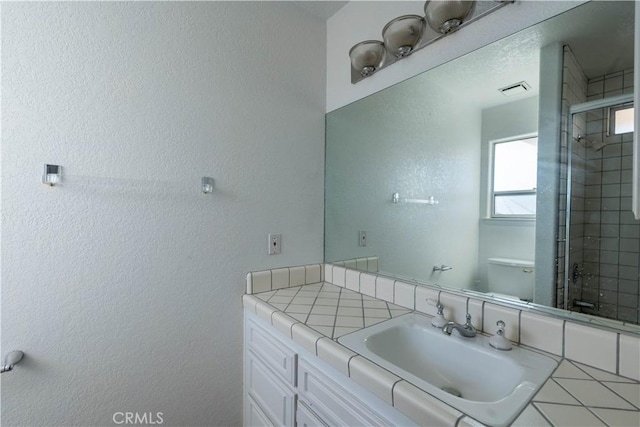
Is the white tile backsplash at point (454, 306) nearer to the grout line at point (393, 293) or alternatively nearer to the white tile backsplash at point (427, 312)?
the white tile backsplash at point (427, 312)

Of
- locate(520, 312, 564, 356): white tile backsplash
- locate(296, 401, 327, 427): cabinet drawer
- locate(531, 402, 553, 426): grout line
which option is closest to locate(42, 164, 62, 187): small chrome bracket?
locate(296, 401, 327, 427): cabinet drawer

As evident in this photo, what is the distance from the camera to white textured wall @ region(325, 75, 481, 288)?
1.50 m

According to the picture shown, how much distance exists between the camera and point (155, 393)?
4.10ft

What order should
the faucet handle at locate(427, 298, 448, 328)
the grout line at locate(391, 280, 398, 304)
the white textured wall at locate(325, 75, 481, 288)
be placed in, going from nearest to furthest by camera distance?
the faucet handle at locate(427, 298, 448, 328) → the grout line at locate(391, 280, 398, 304) → the white textured wall at locate(325, 75, 481, 288)

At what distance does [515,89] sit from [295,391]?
58.9 inches

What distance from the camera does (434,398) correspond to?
675 mm

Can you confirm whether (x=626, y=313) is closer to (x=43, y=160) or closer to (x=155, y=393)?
(x=155, y=393)

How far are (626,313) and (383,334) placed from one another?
735mm

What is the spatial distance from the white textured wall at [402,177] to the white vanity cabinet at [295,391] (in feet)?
2.21

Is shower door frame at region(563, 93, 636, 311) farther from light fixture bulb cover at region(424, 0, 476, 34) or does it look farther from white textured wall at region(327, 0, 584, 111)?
light fixture bulb cover at region(424, 0, 476, 34)

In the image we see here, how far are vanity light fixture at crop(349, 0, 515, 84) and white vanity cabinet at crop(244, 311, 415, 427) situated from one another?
4.46ft

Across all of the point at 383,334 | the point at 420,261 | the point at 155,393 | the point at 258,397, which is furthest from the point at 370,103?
the point at 155,393

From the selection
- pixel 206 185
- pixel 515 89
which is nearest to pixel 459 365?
pixel 515 89

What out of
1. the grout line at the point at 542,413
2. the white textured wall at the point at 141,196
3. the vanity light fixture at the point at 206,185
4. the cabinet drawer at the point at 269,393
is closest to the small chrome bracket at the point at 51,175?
the white textured wall at the point at 141,196
